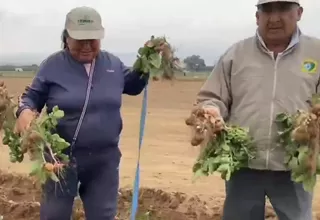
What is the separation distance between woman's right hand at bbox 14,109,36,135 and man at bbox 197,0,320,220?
1.09 m

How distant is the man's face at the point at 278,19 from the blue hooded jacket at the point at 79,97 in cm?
123

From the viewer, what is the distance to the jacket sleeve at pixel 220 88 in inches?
183

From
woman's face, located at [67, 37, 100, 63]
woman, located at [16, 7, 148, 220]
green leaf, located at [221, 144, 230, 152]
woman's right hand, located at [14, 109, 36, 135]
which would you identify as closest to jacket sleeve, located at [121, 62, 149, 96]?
woman, located at [16, 7, 148, 220]

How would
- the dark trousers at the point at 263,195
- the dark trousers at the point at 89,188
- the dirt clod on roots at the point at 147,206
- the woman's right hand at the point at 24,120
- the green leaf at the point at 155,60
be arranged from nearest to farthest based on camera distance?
the dark trousers at the point at 263,195 < the woman's right hand at the point at 24,120 < the dark trousers at the point at 89,188 < the green leaf at the point at 155,60 < the dirt clod on roots at the point at 147,206

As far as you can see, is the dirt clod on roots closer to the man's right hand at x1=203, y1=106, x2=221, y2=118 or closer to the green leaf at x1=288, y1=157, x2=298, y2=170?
the green leaf at x1=288, y1=157, x2=298, y2=170

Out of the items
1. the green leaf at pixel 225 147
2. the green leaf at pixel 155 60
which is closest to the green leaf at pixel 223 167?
the green leaf at pixel 225 147

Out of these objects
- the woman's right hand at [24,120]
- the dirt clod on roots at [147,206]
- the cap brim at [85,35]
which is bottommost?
the dirt clod on roots at [147,206]

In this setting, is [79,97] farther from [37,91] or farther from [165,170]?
[165,170]

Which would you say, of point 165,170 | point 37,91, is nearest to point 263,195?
point 37,91

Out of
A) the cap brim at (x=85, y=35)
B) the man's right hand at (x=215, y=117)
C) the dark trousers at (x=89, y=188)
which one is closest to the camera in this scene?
the man's right hand at (x=215, y=117)

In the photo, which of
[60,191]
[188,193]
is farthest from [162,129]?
[60,191]

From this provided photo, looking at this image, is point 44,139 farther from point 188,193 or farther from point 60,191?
point 188,193

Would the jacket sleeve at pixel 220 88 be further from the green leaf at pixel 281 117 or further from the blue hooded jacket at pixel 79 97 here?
the blue hooded jacket at pixel 79 97

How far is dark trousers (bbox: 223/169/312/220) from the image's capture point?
462 centimetres
